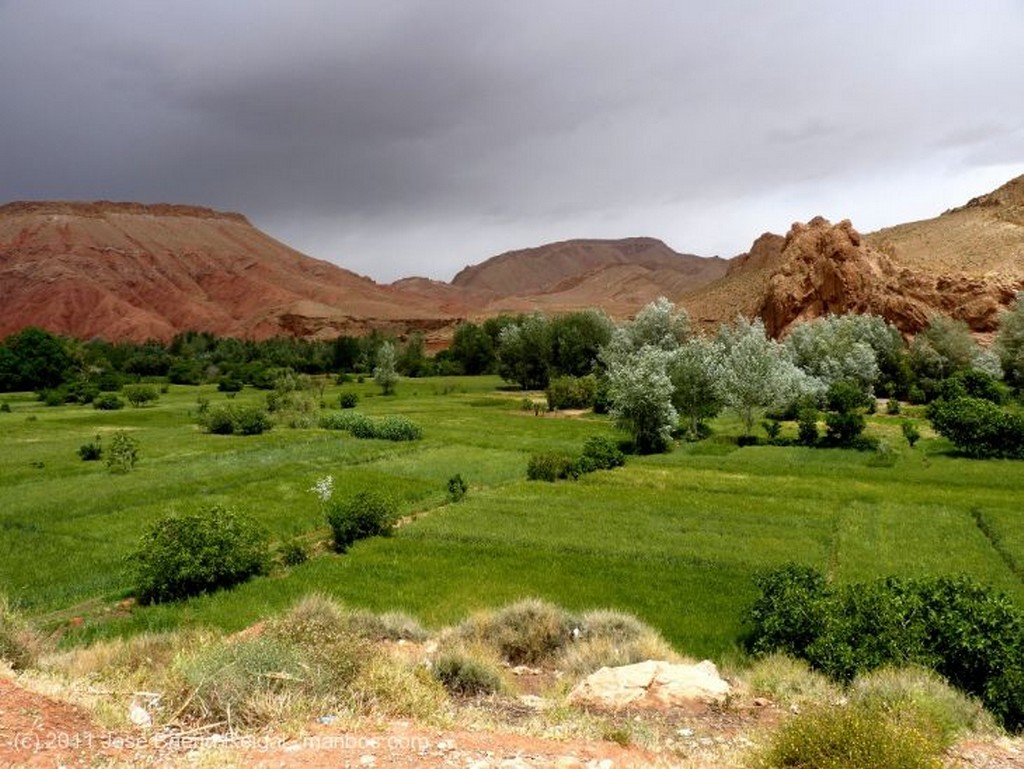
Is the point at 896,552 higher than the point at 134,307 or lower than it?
lower

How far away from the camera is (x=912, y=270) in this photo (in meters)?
87.1

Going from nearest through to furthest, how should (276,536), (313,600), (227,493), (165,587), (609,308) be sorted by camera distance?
(313,600) → (165,587) → (276,536) → (227,493) → (609,308)

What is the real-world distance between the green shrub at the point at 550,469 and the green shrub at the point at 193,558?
16567mm

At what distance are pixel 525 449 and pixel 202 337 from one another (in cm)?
12302

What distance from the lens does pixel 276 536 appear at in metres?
26.9

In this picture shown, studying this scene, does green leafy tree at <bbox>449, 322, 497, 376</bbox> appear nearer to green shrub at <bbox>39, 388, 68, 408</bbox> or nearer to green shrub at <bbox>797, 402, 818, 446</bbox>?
green shrub at <bbox>39, 388, 68, 408</bbox>

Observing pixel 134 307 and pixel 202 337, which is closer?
pixel 202 337

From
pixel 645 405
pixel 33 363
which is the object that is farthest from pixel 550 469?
pixel 33 363

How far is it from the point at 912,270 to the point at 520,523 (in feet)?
256

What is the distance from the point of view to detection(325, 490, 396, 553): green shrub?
25.7 meters

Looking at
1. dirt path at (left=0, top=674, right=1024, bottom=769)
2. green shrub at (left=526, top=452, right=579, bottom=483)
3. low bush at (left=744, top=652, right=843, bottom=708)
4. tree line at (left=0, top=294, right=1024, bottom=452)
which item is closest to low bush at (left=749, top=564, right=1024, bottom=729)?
low bush at (left=744, top=652, right=843, bottom=708)

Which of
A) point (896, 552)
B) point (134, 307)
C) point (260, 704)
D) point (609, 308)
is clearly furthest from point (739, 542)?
point (134, 307)

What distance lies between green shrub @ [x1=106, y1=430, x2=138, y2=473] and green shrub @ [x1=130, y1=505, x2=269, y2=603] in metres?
16.4

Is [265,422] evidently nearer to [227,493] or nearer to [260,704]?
[227,493]
